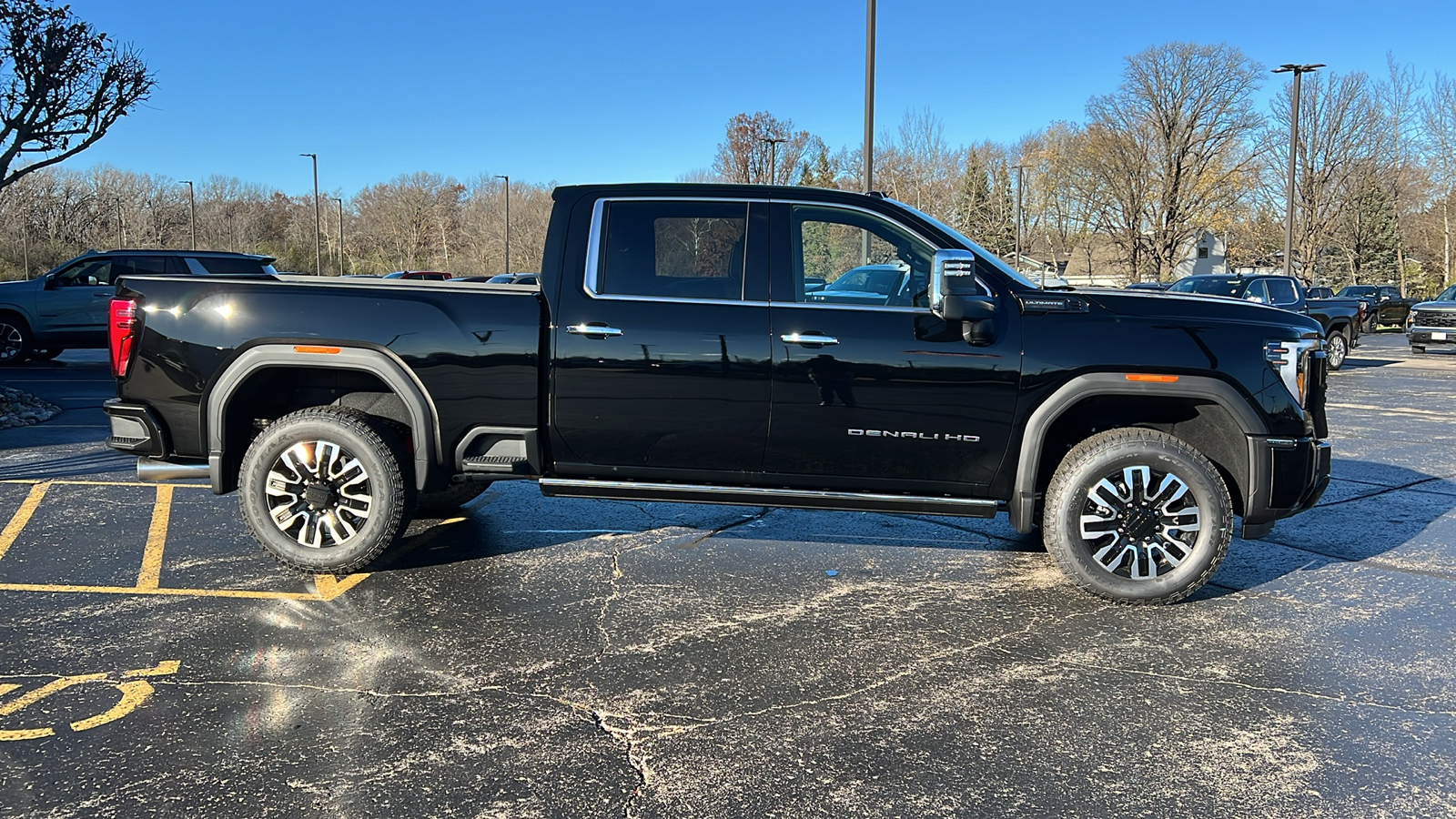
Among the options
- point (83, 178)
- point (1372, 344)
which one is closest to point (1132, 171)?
point (1372, 344)

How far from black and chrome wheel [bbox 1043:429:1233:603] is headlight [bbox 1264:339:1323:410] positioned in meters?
0.54

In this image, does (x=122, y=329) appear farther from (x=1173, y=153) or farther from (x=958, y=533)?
(x=1173, y=153)

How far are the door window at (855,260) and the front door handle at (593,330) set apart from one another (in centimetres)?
92

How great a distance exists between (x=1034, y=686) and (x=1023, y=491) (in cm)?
120

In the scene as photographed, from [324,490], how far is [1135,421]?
421 cm

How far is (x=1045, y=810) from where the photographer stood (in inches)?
118

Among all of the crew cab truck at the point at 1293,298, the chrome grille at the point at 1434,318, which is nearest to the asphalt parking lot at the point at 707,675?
the crew cab truck at the point at 1293,298

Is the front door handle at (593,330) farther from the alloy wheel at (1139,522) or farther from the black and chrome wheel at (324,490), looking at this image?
the alloy wheel at (1139,522)

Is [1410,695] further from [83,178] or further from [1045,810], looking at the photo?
[83,178]

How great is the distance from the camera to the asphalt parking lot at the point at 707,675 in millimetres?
3113

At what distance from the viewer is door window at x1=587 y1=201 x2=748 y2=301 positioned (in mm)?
5031

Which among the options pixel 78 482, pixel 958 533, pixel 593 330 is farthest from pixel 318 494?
pixel 958 533

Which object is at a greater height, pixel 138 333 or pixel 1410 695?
pixel 138 333

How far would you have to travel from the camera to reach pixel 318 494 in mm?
5113
